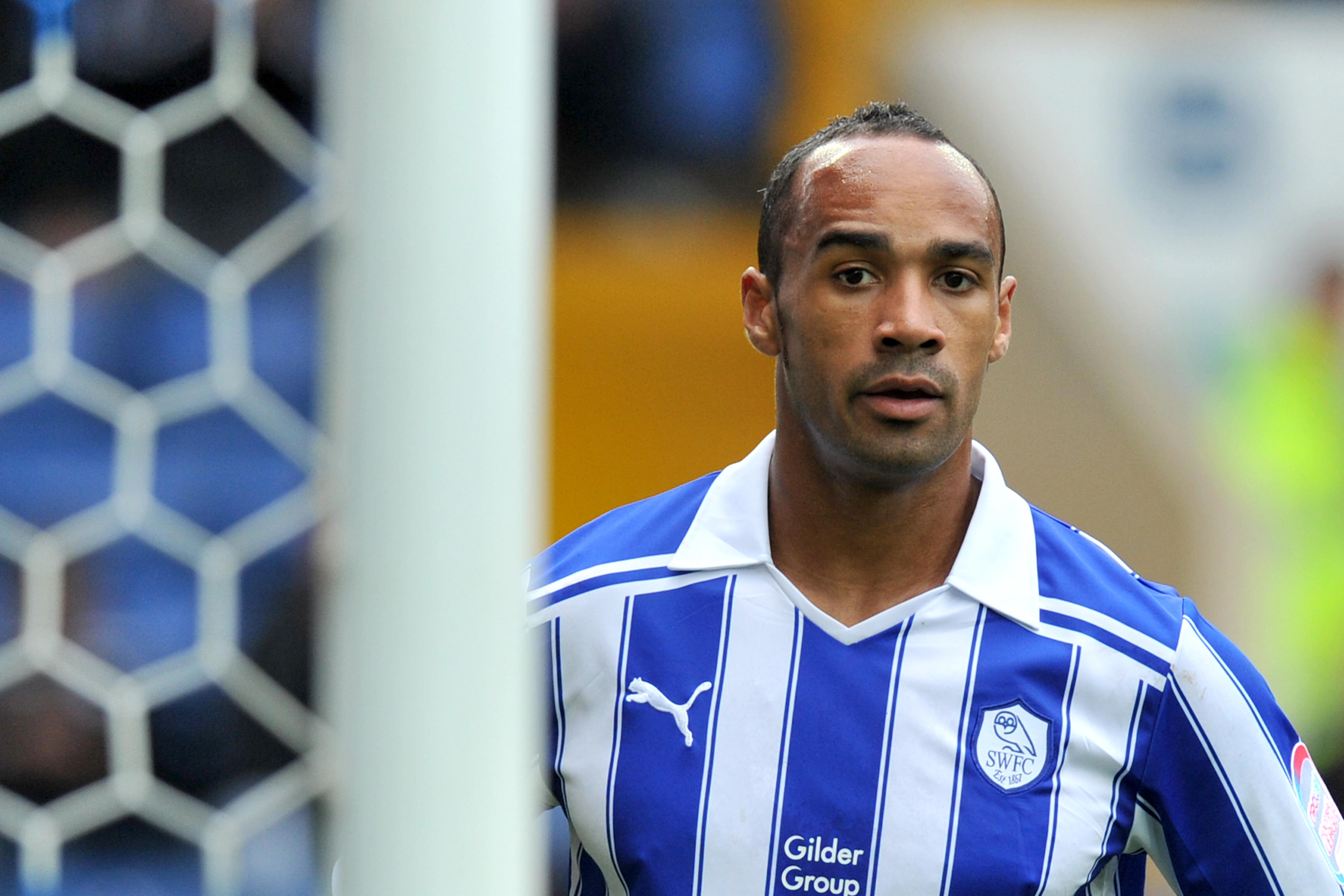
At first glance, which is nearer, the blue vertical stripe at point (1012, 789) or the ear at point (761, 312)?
the blue vertical stripe at point (1012, 789)

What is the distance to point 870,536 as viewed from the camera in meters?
2.02

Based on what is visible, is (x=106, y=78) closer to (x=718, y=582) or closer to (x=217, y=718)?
(x=217, y=718)

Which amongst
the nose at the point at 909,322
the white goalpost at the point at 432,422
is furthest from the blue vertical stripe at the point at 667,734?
the white goalpost at the point at 432,422

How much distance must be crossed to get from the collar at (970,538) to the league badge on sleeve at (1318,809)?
35 centimetres

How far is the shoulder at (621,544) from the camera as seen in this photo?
2080 millimetres

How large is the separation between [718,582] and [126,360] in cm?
327

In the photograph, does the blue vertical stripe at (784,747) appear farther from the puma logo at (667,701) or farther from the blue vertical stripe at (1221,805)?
the blue vertical stripe at (1221,805)

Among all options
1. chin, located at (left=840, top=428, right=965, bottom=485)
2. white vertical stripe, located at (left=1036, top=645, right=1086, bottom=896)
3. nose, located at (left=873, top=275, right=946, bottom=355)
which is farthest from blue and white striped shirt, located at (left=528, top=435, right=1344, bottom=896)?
nose, located at (left=873, top=275, right=946, bottom=355)

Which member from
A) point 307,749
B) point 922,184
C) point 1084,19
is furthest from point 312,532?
point 1084,19

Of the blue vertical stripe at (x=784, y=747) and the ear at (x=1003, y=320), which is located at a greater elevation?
the ear at (x=1003, y=320)

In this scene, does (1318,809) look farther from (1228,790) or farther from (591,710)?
(591,710)

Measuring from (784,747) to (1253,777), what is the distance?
532 millimetres

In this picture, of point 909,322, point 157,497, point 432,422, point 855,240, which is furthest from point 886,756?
point 157,497

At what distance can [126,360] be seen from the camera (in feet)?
15.9
